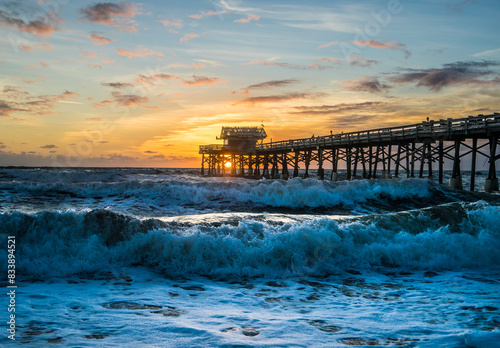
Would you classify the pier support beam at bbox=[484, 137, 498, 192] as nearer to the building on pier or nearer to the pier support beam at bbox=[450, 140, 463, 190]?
the pier support beam at bbox=[450, 140, 463, 190]

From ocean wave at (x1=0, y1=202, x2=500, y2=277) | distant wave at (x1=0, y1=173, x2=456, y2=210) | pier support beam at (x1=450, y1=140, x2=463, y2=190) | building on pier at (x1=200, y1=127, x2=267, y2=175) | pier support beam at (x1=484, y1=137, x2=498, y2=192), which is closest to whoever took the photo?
ocean wave at (x1=0, y1=202, x2=500, y2=277)

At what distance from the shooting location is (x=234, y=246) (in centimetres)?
759

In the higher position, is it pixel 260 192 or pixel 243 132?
pixel 243 132

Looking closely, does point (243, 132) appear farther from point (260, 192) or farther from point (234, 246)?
point (234, 246)

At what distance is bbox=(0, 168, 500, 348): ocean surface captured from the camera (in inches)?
158

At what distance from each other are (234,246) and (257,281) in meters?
1.22

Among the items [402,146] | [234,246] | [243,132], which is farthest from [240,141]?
[234,246]

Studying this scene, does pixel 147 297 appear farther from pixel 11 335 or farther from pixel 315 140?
pixel 315 140

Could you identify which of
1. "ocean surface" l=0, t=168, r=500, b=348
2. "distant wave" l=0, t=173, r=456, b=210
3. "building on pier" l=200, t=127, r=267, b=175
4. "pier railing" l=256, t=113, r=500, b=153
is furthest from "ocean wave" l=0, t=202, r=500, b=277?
"building on pier" l=200, t=127, r=267, b=175

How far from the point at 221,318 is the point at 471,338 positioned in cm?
284

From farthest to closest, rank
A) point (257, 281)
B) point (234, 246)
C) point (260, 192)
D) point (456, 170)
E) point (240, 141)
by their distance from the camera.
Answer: point (240, 141) < point (456, 170) < point (260, 192) < point (234, 246) < point (257, 281)

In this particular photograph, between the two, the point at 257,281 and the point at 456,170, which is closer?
the point at 257,281

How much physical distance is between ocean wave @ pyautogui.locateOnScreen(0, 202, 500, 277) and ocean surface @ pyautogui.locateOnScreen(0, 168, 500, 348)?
3 cm

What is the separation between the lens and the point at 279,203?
18828 mm
